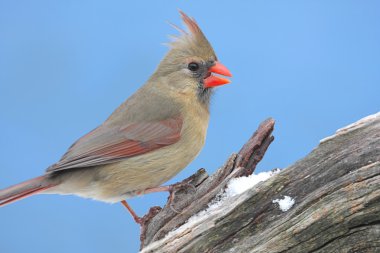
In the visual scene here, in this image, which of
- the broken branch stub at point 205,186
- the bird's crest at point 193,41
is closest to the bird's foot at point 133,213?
the broken branch stub at point 205,186

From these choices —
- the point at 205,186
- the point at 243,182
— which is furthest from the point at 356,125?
the point at 205,186

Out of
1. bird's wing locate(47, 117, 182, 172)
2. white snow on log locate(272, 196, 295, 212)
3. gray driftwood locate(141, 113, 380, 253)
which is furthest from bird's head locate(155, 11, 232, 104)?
white snow on log locate(272, 196, 295, 212)

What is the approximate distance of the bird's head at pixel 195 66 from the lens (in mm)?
3589

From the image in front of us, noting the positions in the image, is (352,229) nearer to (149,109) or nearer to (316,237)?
(316,237)

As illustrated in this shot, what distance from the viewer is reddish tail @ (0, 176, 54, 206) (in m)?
3.01

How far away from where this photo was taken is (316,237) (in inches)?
86.6

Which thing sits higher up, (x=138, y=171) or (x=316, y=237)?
(x=138, y=171)

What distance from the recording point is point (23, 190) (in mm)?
3037

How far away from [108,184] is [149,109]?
652mm

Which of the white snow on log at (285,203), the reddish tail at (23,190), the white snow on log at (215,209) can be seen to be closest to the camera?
the white snow on log at (285,203)

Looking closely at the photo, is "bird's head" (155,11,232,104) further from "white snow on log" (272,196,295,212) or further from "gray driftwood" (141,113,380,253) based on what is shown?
"white snow on log" (272,196,295,212)

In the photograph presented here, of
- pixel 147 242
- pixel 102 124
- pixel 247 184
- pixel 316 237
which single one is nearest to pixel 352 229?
pixel 316 237

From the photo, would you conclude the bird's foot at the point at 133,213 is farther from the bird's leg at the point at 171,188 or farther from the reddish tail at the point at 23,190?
the reddish tail at the point at 23,190

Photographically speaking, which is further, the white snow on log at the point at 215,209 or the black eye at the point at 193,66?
the black eye at the point at 193,66
